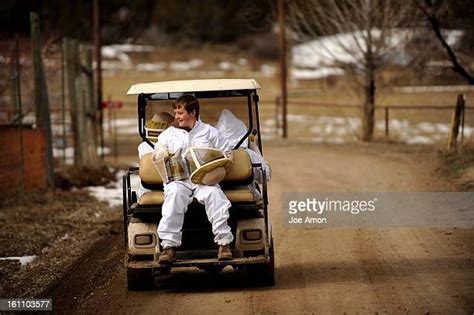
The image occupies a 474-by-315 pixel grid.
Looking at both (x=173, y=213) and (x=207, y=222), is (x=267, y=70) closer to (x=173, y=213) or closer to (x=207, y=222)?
(x=207, y=222)

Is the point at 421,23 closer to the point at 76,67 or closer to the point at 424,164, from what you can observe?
the point at 424,164

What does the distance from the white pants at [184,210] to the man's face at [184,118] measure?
1.87 ft

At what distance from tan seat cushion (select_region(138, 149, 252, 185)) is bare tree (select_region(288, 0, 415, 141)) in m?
18.7

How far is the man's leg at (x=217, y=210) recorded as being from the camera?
1072 centimetres

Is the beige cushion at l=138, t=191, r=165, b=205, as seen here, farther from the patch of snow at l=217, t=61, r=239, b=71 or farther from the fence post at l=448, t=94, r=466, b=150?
the patch of snow at l=217, t=61, r=239, b=71

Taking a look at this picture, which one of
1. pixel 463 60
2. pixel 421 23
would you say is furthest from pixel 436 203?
pixel 421 23

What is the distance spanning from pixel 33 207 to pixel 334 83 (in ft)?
114

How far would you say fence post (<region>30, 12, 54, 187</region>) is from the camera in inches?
819

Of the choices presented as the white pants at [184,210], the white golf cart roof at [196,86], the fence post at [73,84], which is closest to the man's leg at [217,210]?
the white pants at [184,210]

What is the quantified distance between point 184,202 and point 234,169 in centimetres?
62

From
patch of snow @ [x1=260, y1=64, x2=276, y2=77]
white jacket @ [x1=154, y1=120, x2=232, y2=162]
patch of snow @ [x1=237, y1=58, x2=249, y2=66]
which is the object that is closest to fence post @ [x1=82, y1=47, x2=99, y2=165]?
white jacket @ [x1=154, y1=120, x2=232, y2=162]

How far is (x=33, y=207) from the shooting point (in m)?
19.1

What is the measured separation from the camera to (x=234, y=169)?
36.3 feet

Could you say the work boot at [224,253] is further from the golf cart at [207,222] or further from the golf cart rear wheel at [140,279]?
the golf cart rear wheel at [140,279]
